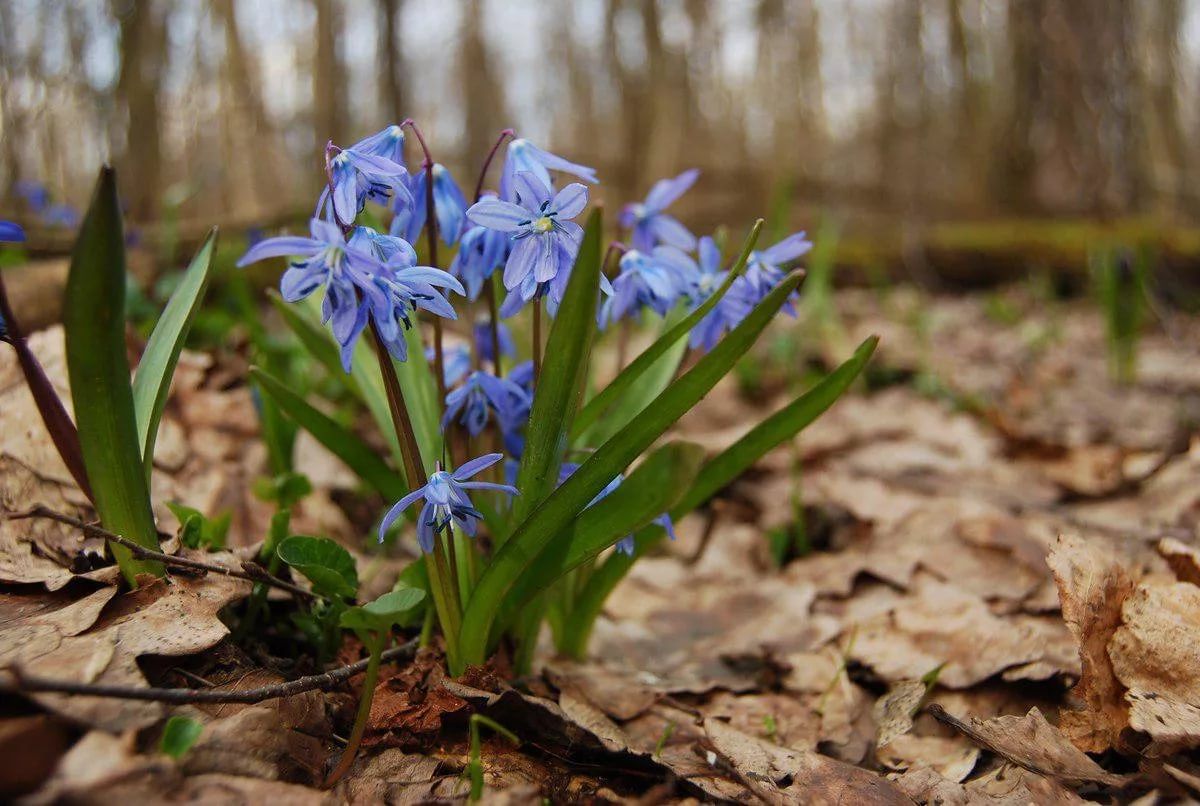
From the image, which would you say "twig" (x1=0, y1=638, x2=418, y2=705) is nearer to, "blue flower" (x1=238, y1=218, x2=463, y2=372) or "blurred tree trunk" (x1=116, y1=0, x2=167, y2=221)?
"blue flower" (x1=238, y1=218, x2=463, y2=372)

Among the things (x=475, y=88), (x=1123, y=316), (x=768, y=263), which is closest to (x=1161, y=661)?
(x=768, y=263)

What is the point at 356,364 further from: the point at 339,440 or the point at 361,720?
the point at 361,720

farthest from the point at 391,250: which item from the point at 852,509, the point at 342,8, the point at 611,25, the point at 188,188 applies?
the point at 611,25

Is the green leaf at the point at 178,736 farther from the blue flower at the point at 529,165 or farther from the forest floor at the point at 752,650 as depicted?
the blue flower at the point at 529,165

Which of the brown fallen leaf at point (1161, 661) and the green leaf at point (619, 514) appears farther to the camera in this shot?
the brown fallen leaf at point (1161, 661)

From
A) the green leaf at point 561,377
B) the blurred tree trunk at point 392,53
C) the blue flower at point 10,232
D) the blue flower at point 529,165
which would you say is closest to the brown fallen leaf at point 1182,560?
the green leaf at point 561,377

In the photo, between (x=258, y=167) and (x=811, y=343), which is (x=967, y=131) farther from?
(x=258, y=167)

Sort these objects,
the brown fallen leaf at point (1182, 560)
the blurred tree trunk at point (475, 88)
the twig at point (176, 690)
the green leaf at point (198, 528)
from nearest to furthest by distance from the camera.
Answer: the twig at point (176, 690), the green leaf at point (198, 528), the brown fallen leaf at point (1182, 560), the blurred tree trunk at point (475, 88)
